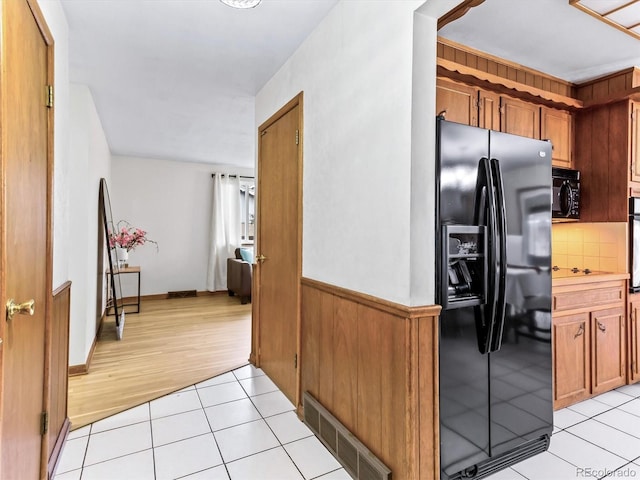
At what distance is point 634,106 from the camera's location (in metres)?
2.75

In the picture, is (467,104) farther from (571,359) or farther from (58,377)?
(58,377)

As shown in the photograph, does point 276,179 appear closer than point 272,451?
No

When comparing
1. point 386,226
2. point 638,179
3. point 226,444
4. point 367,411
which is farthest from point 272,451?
point 638,179

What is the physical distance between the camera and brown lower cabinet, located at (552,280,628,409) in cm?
230

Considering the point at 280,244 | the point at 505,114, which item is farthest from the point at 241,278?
the point at 505,114

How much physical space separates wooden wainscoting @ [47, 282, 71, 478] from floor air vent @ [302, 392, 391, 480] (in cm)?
131

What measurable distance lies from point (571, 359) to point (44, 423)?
9.73ft

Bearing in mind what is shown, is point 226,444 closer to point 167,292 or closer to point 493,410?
point 493,410

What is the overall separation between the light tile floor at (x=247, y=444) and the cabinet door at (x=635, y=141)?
1.64m

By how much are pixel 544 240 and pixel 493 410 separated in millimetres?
906

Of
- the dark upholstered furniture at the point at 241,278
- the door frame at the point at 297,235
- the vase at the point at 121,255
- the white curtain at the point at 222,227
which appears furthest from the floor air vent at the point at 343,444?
the white curtain at the point at 222,227

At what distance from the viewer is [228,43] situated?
2369mm

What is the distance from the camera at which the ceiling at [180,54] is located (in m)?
2.03

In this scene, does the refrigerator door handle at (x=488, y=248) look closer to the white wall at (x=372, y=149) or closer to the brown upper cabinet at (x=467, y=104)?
the white wall at (x=372, y=149)
